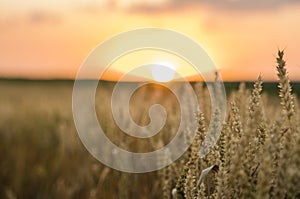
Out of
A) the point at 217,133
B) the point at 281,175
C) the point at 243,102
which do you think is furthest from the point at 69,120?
the point at 281,175

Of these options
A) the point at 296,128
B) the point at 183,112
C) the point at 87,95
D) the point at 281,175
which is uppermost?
the point at 87,95

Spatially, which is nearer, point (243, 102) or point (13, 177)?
point (243, 102)

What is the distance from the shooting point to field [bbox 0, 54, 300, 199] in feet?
4.90

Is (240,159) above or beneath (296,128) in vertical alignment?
beneath

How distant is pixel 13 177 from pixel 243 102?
262cm

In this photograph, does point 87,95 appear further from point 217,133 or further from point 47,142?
A: point 217,133

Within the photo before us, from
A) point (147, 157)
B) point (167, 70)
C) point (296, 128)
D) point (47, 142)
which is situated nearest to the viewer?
point (296, 128)

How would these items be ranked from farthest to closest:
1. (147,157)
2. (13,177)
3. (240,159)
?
(13,177) → (147,157) → (240,159)

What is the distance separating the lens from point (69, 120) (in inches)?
253

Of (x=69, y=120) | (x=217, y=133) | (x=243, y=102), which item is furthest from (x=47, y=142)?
(x=217, y=133)

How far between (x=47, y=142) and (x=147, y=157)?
107 inches

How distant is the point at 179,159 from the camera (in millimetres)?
2795

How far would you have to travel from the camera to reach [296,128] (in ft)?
5.85

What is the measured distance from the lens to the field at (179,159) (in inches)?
58.7
